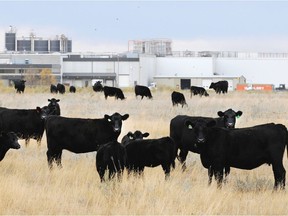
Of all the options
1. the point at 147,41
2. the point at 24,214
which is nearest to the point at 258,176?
the point at 24,214

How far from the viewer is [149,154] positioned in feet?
39.6

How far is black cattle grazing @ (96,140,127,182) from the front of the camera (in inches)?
444

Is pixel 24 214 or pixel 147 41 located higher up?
pixel 147 41

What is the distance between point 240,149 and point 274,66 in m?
106

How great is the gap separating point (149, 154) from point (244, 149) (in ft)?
5.88

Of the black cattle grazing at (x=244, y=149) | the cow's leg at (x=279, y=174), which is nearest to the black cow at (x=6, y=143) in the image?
the black cattle grazing at (x=244, y=149)

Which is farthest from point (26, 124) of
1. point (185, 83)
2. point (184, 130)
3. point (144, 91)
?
point (185, 83)

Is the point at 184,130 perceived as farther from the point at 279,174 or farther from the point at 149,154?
the point at 279,174

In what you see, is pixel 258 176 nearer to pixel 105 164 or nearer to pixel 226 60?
pixel 105 164

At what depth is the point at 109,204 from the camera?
9508mm

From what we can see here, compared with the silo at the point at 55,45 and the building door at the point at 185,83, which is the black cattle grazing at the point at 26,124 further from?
→ the silo at the point at 55,45

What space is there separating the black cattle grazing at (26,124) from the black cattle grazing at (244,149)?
20.6ft

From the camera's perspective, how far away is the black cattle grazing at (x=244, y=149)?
11445 millimetres

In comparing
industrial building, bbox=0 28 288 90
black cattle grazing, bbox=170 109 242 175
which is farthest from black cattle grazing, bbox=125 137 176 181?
industrial building, bbox=0 28 288 90
